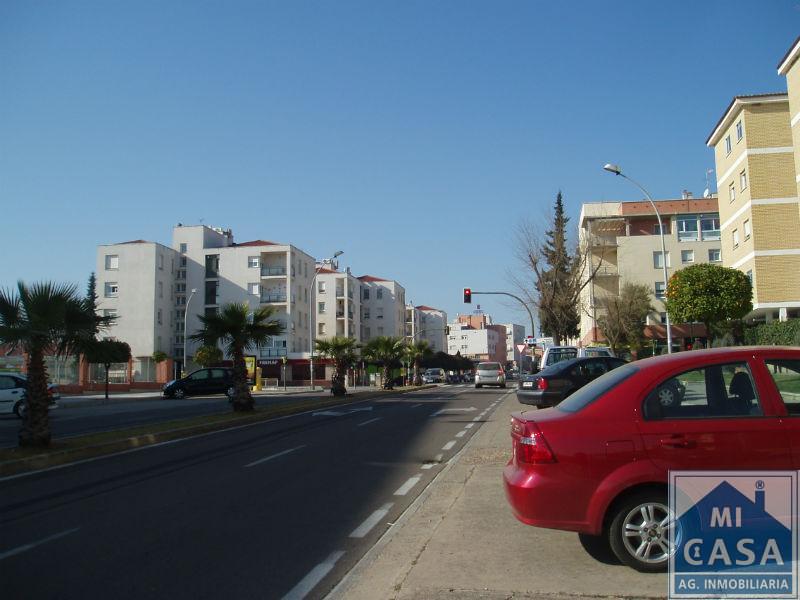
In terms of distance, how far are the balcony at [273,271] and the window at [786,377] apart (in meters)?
72.4

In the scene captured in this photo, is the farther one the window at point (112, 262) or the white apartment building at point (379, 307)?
the white apartment building at point (379, 307)

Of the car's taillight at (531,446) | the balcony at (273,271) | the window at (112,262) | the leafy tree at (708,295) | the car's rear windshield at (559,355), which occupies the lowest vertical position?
the car's taillight at (531,446)

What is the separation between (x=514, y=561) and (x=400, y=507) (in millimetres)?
2424

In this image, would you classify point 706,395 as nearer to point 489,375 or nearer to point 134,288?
point 489,375

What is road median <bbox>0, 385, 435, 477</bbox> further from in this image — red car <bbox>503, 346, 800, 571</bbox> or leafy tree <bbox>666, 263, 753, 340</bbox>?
leafy tree <bbox>666, 263, 753, 340</bbox>

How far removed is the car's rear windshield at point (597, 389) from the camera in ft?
16.8

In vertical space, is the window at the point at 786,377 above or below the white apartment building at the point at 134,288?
below

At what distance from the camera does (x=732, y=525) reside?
4.63 meters

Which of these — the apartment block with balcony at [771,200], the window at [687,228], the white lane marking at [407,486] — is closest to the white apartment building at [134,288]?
the window at [687,228]

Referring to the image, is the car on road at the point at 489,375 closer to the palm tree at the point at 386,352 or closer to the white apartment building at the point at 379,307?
the palm tree at the point at 386,352

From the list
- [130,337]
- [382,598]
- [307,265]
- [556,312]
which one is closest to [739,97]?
[556,312]

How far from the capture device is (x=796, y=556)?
182 inches

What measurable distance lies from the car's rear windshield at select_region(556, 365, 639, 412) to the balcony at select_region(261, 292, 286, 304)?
7124 centimetres

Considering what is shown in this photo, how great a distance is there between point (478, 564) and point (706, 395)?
210cm
